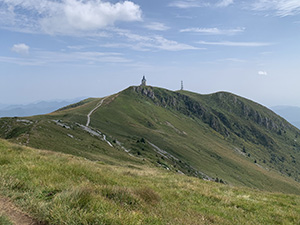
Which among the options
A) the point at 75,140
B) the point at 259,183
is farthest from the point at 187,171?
the point at 259,183

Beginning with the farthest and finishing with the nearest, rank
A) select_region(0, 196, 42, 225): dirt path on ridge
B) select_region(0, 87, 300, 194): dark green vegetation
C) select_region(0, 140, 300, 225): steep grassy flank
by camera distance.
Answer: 1. select_region(0, 87, 300, 194): dark green vegetation
2. select_region(0, 140, 300, 225): steep grassy flank
3. select_region(0, 196, 42, 225): dirt path on ridge

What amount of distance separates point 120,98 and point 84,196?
163 meters

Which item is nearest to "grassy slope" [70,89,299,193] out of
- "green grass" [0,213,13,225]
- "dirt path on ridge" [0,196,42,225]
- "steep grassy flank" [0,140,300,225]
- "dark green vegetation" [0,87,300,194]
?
"dark green vegetation" [0,87,300,194]

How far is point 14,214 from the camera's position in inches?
232

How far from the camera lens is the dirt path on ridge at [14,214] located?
5559mm

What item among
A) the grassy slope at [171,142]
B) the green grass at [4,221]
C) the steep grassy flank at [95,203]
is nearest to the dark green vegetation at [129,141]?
the grassy slope at [171,142]

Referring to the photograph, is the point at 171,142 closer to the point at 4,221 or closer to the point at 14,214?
the point at 14,214

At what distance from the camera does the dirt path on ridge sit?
556 cm

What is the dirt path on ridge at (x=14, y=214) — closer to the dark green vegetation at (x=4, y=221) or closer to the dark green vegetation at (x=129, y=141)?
the dark green vegetation at (x=4, y=221)

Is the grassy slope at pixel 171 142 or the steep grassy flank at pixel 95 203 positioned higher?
the steep grassy flank at pixel 95 203

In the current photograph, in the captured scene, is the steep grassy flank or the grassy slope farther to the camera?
the grassy slope

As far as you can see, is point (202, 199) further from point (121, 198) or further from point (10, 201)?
point (10, 201)

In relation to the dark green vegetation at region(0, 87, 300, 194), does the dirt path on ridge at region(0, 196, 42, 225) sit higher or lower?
higher

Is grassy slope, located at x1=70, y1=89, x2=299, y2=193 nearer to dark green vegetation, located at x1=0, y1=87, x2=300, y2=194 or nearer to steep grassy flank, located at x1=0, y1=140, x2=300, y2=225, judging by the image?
dark green vegetation, located at x1=0, y1=87, x2=300, y2=194
